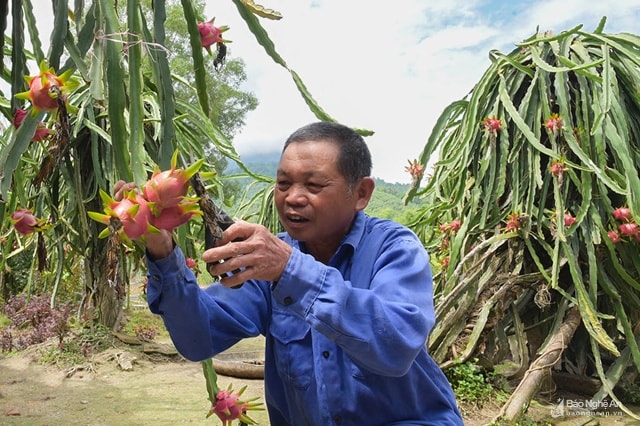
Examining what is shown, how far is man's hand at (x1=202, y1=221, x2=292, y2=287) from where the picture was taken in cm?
75

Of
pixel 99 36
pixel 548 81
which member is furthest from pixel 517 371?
pixel 99 36

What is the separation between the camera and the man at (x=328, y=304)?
854 mm

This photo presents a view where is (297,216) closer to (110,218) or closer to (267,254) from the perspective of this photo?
(267,254)

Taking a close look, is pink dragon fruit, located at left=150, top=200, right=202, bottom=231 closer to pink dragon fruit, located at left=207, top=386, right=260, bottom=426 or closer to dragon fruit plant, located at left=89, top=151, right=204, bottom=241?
dragon fruit plant, located at left=89, top=151, right=204, bottom=241

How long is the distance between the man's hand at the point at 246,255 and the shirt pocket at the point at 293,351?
13.8 inches

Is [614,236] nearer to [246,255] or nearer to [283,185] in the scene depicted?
[283,185]

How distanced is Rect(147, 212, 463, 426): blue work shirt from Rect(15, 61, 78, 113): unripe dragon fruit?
0.27m

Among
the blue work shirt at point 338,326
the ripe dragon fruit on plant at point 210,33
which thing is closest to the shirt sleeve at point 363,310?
the blue work shirt at point 338,326

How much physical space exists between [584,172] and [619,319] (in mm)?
596

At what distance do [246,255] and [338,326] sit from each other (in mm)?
181

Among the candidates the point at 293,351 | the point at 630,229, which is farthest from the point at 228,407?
the point at 630,229

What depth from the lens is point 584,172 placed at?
2408mm

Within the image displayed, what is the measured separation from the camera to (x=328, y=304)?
0.84 metres

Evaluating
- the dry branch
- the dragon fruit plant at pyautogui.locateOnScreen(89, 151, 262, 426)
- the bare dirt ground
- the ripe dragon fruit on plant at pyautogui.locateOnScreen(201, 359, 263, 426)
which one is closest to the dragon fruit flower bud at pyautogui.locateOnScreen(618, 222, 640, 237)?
the dry branch
